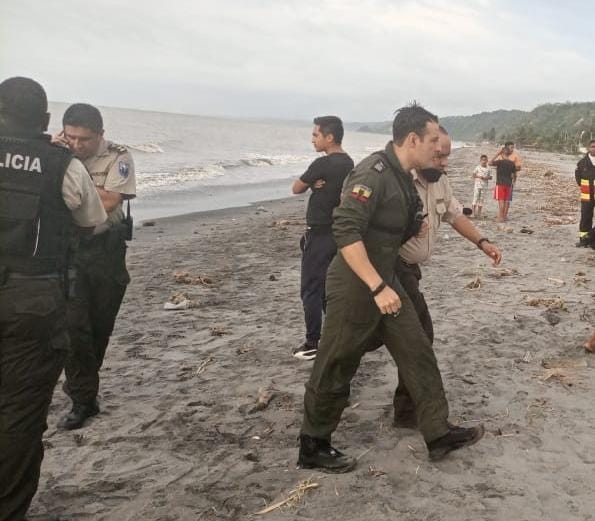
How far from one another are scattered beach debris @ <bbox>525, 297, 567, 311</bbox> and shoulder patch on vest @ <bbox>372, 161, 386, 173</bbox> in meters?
4.65

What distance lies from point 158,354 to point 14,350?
290 cm

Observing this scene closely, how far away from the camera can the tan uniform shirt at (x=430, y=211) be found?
3.64 m

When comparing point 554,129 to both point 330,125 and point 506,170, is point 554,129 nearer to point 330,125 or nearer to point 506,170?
point 506,170

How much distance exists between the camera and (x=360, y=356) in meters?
3.33

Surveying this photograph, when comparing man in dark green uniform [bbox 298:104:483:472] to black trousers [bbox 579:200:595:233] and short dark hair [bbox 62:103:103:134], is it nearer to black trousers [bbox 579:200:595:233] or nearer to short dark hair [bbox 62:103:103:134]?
short dark hair [bbox 62:103:103:134]

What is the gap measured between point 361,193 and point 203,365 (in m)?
2.87

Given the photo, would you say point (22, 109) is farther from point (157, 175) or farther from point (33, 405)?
point (157, 175)

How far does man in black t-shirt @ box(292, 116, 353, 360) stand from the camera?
4805 mm

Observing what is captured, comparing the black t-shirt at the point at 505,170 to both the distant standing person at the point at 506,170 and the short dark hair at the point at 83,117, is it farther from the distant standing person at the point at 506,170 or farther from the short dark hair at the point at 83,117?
the short dark hair at the point at 83,117

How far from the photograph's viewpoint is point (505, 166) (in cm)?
1316

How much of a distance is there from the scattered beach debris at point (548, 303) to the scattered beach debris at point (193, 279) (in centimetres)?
445

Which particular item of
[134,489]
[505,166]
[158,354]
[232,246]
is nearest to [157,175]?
[232,246]

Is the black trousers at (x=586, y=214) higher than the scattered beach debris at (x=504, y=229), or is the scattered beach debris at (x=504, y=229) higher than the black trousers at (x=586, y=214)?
the black trousers at (x=586, y=214)

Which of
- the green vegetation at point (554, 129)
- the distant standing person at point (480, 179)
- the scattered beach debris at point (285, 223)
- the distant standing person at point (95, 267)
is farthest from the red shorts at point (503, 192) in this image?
the green vegetation at point (554, 129)
